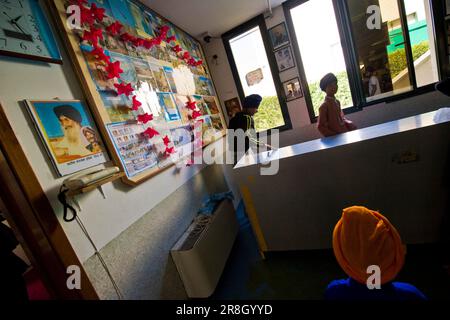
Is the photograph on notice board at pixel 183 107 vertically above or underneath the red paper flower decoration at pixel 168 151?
above

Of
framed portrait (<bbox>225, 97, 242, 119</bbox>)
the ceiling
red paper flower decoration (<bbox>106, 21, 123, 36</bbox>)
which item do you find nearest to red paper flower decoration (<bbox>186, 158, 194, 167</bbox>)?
red paper flower decoration (<bbox>106, 21, 123, 36</bbox>)

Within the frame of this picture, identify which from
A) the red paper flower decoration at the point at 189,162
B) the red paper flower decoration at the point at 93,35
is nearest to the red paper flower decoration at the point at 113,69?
the red paper flower decoration at the point at 93,35

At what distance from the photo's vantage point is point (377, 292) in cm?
64

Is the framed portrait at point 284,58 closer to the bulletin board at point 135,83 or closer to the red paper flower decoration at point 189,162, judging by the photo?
the bulletin board at point 135,83

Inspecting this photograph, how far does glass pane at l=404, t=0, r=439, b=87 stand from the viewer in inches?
88.9

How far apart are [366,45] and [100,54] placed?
2.88 m

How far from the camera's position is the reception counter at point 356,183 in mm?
1205

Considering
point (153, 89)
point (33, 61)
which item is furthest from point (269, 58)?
point (33, 61)

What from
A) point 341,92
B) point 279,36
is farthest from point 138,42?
point 341,92

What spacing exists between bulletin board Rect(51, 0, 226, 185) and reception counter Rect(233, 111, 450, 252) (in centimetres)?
68

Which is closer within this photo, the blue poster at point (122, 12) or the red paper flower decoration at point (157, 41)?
the blue poster at point (122, 12)

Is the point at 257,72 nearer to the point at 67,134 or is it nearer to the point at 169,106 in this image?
the point at 169,106

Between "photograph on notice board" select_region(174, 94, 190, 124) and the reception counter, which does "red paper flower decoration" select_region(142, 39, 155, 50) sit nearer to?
"photograph on notice board" select_region(174, 94, 190, 124)

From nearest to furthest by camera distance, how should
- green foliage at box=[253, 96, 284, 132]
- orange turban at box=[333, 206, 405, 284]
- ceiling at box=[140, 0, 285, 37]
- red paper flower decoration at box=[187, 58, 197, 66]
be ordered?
orange turban at box=[333, 206, 405, 284] → ceiling at box=[140, 0, 285, 37] → red paper flower decoration at box=[187, 58, 197, 66] → green foliage at box=[253, 96, 284, 132]
